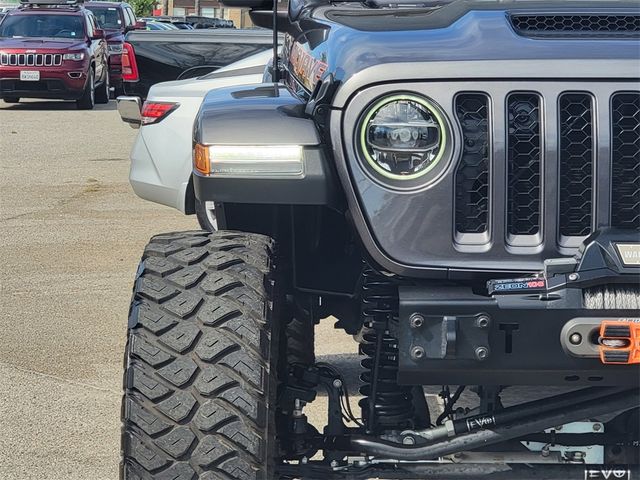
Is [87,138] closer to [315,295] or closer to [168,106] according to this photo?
A: [168,106]

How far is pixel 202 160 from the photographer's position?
2.96 meters

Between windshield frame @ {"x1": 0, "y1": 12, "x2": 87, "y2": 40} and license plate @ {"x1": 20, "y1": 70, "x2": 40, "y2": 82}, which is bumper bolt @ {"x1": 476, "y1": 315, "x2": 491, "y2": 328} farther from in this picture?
windshield frame @ {"x1": 0, "y1": 12, "x2": 87, "y2": 40}

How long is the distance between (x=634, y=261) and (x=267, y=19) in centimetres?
225

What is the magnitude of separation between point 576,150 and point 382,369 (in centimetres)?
82

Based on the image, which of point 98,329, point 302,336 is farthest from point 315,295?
point 98,329

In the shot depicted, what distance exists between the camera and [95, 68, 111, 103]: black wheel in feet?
70.3

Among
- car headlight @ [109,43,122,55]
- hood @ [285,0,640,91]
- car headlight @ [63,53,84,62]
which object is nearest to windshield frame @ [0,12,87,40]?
car headlight @ [63,53,84,62]

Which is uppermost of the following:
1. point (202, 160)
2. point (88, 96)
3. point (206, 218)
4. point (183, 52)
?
→ point (202, 160)

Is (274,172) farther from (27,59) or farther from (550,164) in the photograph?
(27,59)

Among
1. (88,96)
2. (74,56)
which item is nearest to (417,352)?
(74,56)

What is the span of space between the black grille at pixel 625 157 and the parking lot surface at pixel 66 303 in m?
2.19

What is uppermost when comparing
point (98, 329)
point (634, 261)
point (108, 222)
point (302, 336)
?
point (634, 261)

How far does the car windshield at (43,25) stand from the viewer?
20.0 m

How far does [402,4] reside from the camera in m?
3.90
